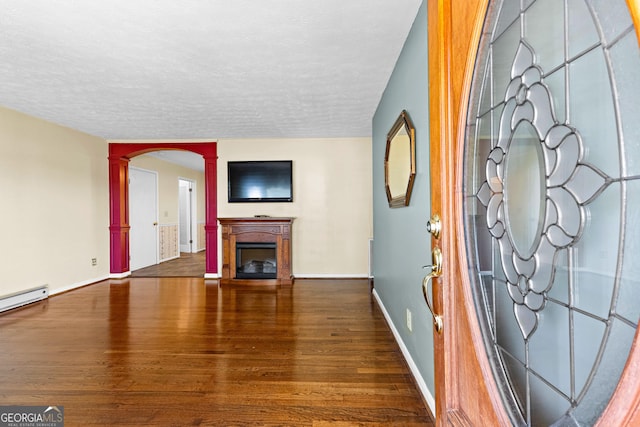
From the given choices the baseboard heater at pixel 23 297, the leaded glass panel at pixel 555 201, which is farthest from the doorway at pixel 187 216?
the leaded glass panel at pixel 555 201

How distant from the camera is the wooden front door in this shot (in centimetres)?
42

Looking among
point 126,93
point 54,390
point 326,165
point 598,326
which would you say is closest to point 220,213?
point 326,165

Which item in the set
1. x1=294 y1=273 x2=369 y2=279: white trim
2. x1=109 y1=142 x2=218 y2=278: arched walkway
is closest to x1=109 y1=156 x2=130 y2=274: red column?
x1=109 y1=142 x2=218 y2=278: arched walkway

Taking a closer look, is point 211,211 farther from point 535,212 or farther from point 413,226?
point 535,212

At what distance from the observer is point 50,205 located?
3953 mm

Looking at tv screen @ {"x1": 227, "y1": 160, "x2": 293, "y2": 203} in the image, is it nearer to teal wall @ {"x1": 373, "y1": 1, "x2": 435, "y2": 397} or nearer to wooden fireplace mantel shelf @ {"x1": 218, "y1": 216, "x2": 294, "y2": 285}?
wooden fireplace mantel shelf @ {"x1": 218, "y1": 216, "x2": 294, "y2": 285}

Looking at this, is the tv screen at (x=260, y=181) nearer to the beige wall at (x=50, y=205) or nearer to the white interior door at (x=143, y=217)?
the beige wall at (x=50, y=205)

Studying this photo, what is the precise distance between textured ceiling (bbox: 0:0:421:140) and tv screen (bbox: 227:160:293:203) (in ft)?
3.56

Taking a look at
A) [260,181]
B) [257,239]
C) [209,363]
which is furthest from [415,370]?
[260,181]

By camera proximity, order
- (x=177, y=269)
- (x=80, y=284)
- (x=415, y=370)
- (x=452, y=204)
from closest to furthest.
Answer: (x=452, y=204) < (x=415, y=370) < (x=80, y=284) < (x=177, y=269)

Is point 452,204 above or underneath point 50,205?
underneath

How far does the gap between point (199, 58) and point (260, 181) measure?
2.66 meters

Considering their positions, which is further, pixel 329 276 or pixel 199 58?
pixel 329 276

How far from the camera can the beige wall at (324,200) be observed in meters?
4.95
